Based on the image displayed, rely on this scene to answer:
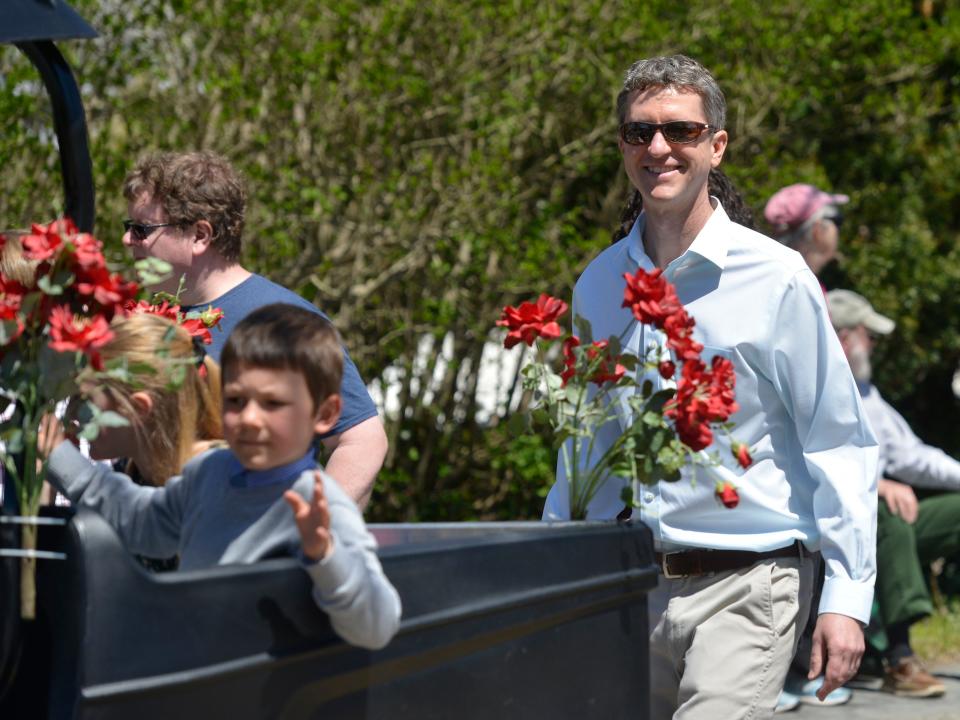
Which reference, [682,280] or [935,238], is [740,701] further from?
[935,238]

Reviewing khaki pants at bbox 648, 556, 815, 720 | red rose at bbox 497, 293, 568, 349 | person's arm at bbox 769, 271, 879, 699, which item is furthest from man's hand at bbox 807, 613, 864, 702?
red rose at bbox 497, 293, 568, 349

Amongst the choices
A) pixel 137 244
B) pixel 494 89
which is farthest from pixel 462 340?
pixel 137 244

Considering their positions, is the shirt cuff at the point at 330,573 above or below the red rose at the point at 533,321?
below

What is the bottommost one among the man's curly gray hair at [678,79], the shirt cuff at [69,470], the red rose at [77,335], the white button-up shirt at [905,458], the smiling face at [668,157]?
the white button-up shirt at [905,458]

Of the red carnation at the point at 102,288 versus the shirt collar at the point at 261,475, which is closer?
the red carnation at the point at 102,288

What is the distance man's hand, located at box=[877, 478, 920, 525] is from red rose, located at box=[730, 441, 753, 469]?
3.77 metres

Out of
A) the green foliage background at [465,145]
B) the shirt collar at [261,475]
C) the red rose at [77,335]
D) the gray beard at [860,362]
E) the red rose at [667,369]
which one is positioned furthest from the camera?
the green foliage background at [465,145]

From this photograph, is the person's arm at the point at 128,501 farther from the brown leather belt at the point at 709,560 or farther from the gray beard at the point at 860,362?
the gray beard at the point at 860,362

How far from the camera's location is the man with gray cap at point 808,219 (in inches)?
239

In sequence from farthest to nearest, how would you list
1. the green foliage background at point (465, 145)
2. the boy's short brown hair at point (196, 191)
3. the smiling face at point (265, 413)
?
the green foliage background at point (465, 145) → the boy's short brown hair at point (196, 191) → the smiling face at point (265, 413)

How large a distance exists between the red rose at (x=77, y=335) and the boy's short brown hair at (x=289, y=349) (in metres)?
0.24

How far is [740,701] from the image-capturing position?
3.13 metres

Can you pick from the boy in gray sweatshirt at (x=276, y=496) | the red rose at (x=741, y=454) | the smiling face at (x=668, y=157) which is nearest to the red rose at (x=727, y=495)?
the red rose at (x=741, y=454)

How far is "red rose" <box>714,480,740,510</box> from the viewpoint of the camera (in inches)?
114
